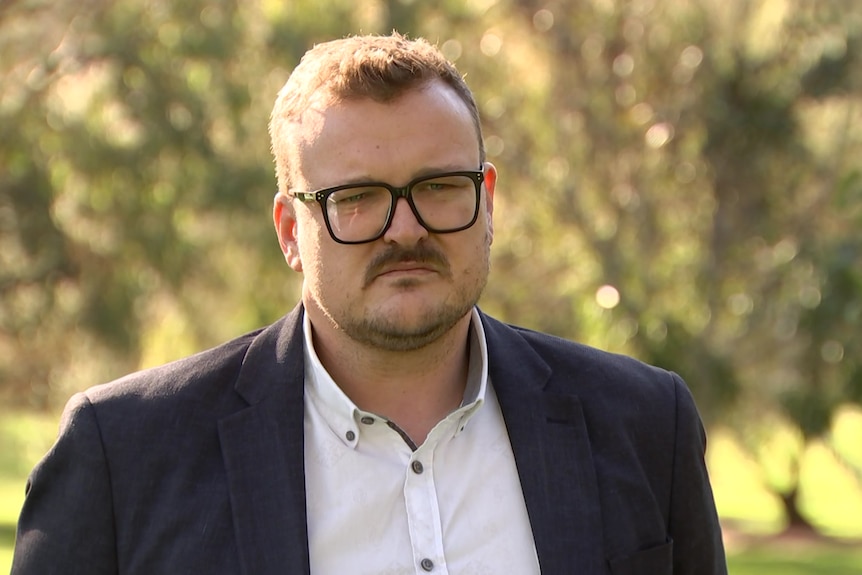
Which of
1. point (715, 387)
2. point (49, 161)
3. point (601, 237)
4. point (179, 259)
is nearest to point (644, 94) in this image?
point (601, 237)

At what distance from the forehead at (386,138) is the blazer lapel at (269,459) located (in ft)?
1.10

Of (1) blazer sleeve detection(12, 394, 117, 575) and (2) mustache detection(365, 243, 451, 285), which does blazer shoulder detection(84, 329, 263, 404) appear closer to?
(1) blazer sleeve detection(12, 394, 117, 575)

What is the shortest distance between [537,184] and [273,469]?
29.0 ft

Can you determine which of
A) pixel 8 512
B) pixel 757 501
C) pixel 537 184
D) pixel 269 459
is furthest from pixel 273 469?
pixel 757 501

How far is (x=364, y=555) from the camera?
2.11m

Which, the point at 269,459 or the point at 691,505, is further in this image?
the point at 691,505

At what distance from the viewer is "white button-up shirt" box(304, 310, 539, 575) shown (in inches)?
83.4

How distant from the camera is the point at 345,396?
87.4 inches

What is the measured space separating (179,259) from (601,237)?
3.46m

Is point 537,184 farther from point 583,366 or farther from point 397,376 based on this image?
point 397,376

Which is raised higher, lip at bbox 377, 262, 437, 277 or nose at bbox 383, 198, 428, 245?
nose at bbox 383, 198, 428, 245

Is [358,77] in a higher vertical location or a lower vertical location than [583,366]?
higher

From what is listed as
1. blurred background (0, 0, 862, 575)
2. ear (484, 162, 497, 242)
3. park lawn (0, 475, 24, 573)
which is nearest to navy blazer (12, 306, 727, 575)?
ear (484, 162, 497, 242)

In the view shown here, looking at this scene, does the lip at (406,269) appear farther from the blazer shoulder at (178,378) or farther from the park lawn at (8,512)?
the park lawn at (8,512)
